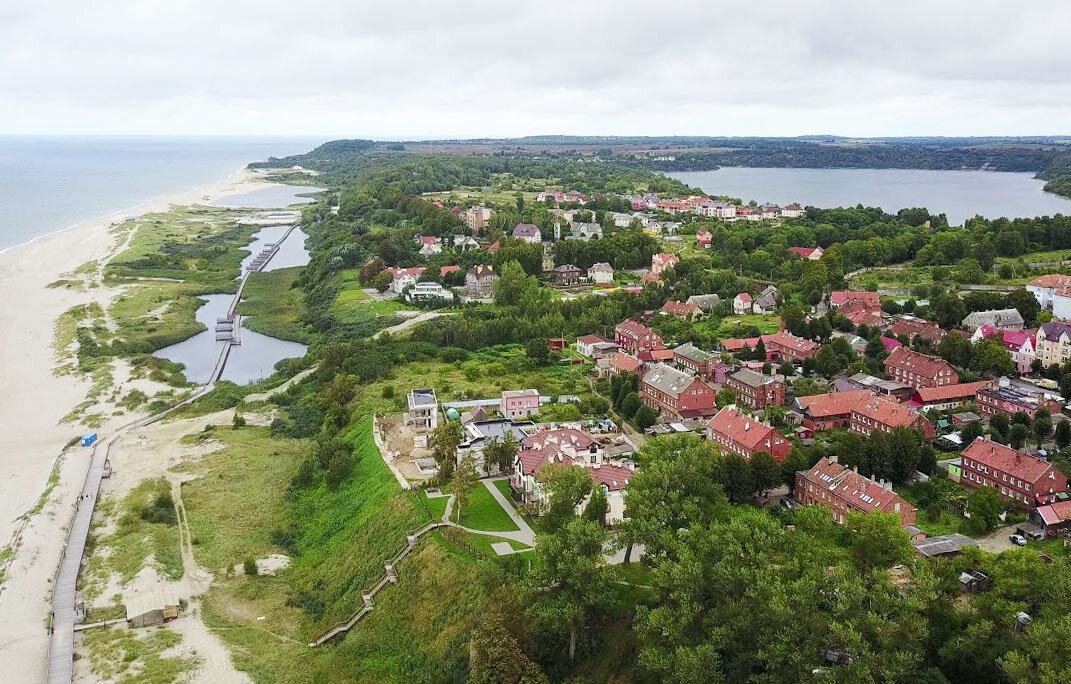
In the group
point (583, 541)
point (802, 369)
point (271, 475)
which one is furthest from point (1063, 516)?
point (271, 475)

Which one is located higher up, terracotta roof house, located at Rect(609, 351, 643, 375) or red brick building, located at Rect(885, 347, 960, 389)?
red brick building, located at Rect(885, 347, 960, 389)

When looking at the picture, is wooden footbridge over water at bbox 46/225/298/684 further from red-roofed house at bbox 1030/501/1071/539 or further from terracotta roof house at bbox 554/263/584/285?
terracotta roof house at bbox 554/263/584/285

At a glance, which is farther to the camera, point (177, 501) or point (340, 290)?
point (340, 290)

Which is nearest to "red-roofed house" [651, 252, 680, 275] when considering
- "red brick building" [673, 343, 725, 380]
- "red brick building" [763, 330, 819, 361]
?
"red brick building" [763, 330, 819, 361]

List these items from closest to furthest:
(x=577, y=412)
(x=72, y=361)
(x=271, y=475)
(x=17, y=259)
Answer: (x=271, y=475) → (x=577, y=412) → (x=72, y=361) → (x=17, y=259)

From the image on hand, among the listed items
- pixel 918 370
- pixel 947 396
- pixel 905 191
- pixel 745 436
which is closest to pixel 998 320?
pixel 918 370

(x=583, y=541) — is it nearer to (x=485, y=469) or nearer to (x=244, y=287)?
(x=485, y=469)

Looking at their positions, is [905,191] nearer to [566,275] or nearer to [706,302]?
[566,275]
